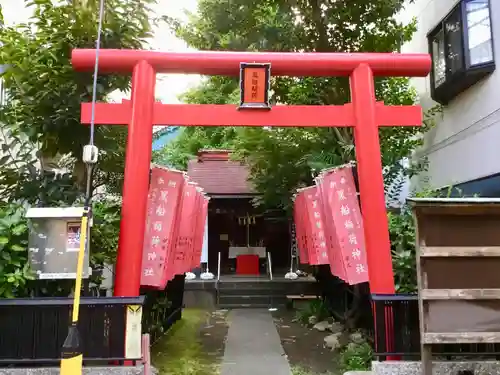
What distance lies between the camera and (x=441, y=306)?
5598 millimetres

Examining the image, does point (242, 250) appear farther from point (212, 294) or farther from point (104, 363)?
point (104, 363)

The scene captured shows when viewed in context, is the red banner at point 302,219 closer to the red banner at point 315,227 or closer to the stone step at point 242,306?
the red banner at point 315,227

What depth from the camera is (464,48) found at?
10.2 meters

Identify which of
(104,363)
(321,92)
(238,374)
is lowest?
(238,374)

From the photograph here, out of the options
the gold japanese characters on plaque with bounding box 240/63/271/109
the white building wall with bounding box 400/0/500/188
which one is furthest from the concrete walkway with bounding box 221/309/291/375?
the white building wall with bounding box 400/0/500/188

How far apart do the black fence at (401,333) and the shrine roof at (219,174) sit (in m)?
11.4

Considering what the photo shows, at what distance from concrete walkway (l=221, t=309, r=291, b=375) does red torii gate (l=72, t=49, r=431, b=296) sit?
2.28 metres

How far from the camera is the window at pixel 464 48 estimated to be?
9.77 m

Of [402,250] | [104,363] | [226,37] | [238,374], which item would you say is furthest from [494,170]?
[104,363]

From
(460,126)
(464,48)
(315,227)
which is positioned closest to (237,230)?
(315,227)

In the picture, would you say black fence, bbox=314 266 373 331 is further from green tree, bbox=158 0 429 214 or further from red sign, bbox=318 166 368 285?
green tree, bbox=158 0 429 214

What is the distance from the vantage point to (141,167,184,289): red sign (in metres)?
7.65

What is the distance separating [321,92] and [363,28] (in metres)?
2.04

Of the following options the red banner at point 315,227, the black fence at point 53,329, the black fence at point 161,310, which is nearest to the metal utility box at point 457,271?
the black fence at point 53,329
